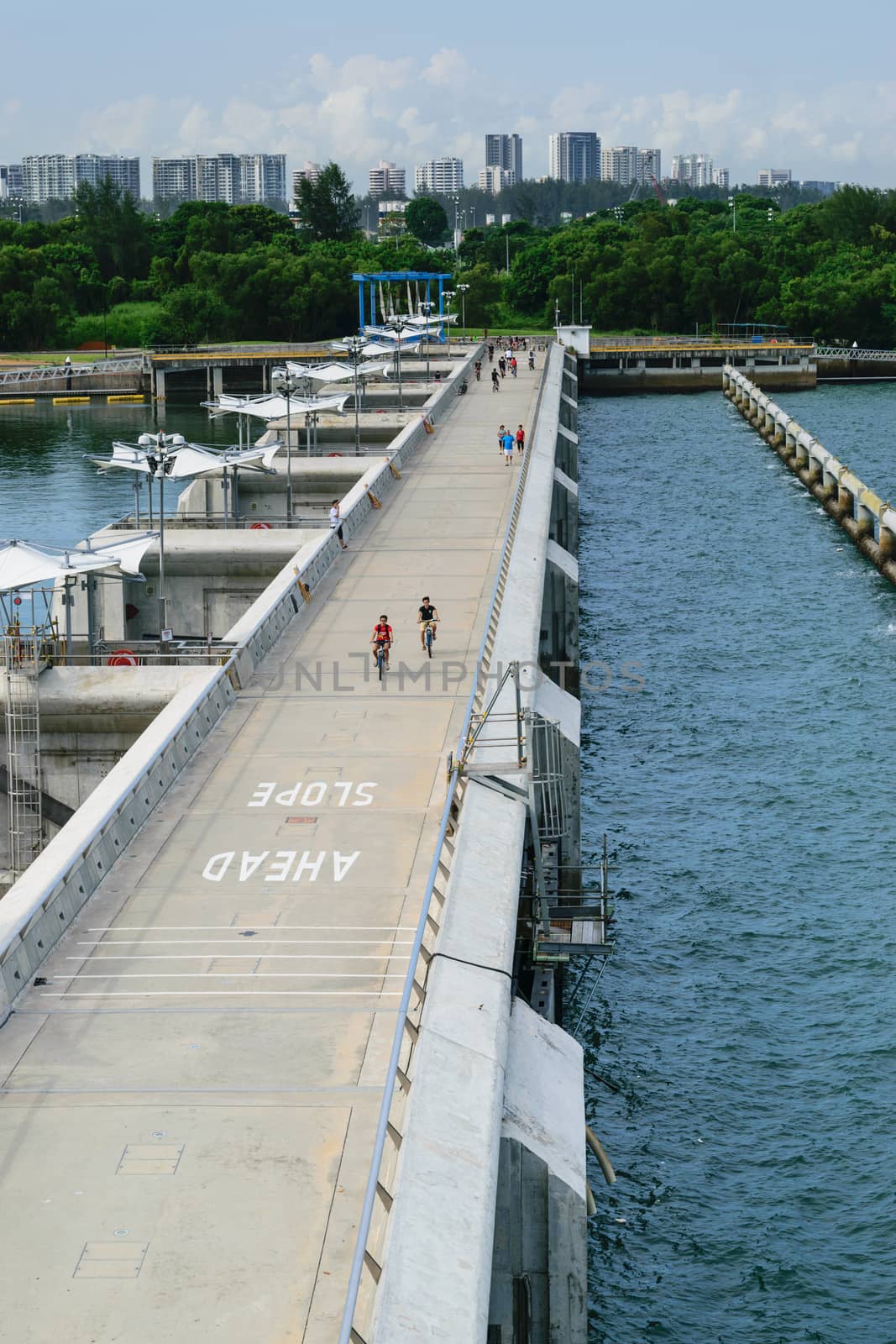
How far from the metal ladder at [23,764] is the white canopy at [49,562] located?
7.14 ft

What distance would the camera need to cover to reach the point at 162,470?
162ft

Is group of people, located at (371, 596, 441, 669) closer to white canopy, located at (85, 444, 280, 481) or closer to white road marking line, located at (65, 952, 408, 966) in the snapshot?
white road marking line, located at (65, 952, 408, 966)

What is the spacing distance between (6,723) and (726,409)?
120m

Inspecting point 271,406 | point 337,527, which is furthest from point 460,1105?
point 271,406

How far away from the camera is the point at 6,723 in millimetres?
36875

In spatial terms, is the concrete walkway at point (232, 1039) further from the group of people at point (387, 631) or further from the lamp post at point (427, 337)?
the lamp post at point (427, 337)

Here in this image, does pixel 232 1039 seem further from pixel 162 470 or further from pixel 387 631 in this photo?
pixel 162 470

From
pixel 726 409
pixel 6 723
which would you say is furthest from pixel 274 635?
pixel 726 409

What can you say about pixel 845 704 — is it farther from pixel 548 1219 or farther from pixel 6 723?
pixel 548 1219

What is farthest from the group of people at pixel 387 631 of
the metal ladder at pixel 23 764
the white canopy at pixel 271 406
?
the white canopy at pixel 271 406

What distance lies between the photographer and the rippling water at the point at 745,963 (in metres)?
25.3

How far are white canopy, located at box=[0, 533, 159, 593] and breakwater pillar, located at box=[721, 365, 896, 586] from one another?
131 feet

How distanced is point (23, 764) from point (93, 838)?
35.6 feet

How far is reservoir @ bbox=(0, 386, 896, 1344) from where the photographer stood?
25391 millimetres
